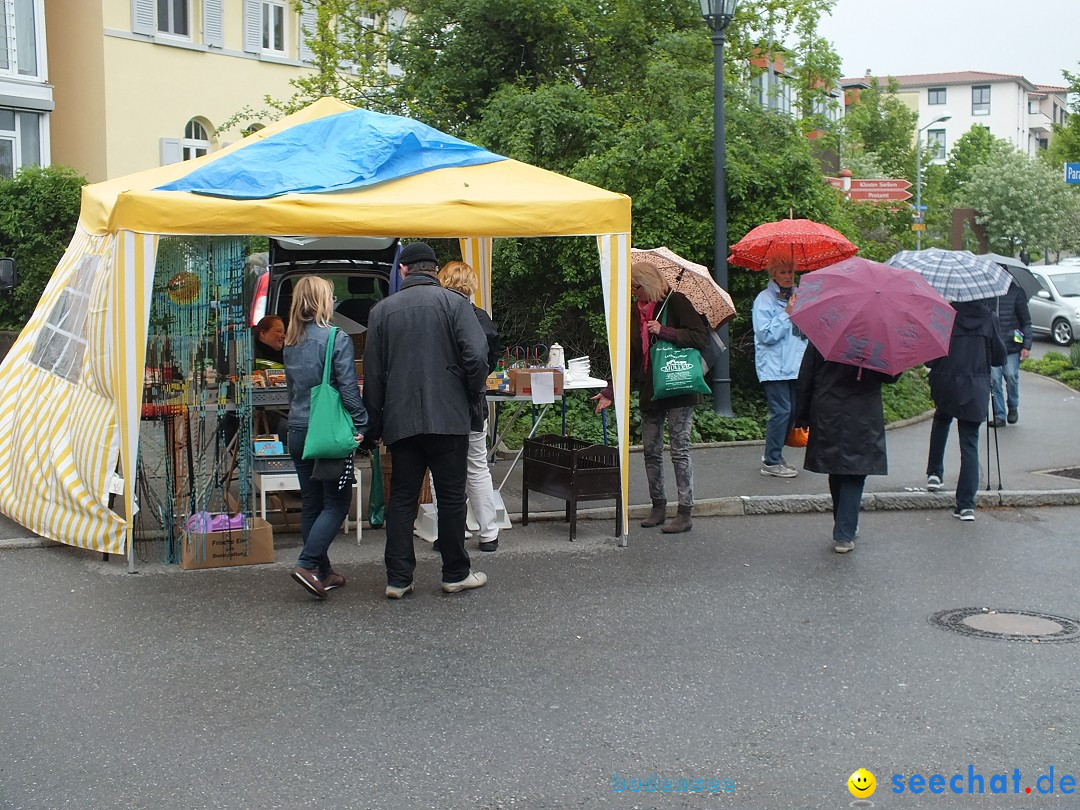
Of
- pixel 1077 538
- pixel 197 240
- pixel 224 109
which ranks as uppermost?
pixel 224 109

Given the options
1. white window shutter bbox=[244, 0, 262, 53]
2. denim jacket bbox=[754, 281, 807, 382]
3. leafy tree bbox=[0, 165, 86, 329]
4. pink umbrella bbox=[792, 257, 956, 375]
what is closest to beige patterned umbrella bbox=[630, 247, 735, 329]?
denim jacket bbox=[754, 281, 807, 382]

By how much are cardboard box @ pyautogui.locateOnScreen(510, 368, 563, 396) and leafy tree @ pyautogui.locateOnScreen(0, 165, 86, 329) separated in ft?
47.6

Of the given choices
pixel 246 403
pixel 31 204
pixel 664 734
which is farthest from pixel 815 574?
pixel 31 204

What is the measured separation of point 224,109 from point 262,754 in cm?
2550

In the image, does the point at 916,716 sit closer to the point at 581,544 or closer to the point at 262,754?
the point at 262,754

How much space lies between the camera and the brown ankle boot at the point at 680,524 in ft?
29.5

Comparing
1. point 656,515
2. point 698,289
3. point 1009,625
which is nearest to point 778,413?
point 698,289

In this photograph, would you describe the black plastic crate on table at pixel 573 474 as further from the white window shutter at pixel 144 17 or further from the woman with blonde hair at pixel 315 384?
the white window shutter at pixel 144 17

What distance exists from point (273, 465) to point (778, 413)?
446 cm

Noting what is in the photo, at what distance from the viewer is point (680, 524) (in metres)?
9.03

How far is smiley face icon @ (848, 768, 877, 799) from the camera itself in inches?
175

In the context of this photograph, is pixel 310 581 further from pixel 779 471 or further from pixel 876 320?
pixel 779 471

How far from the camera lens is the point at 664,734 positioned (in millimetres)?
5055

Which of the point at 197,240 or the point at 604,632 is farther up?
the point at 197,240
